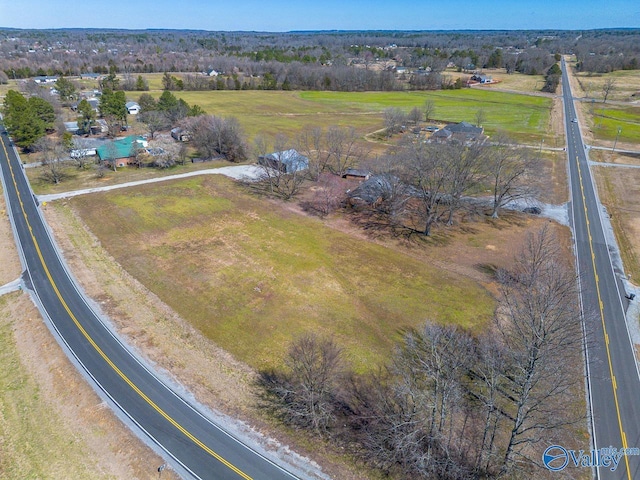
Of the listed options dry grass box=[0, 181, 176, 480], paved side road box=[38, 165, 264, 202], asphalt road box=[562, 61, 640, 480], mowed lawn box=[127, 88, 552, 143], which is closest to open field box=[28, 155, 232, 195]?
paved side road box=[38, 165, 264, 202]

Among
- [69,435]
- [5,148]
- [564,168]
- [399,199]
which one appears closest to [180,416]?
Result: [69,435]

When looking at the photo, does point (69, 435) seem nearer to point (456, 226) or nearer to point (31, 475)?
point (31, 475)

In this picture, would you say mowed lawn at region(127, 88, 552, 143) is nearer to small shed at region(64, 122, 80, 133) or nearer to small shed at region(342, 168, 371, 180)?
small shed at region(342, 168, 371, 180)

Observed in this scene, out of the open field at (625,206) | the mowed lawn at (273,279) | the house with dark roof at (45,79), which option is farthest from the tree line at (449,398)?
the house with dark roof at (45,79)

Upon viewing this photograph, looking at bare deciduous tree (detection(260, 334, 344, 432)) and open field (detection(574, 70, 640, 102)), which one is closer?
bare deciduous tree (detection(260, 334, 344, 432))

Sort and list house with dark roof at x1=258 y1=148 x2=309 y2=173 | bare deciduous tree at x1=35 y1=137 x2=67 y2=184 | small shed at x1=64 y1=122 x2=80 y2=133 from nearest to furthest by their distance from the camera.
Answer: house with dark roof at x1=258 y1=148 x2=309 y2=173
bare deciduous tree at x1=35 y1=137 x2=67 y2=184
small shed at x1=64 y1=122 x2=80 y2=133

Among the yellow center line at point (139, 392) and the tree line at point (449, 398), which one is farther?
the yellow center line at point (139, 392)

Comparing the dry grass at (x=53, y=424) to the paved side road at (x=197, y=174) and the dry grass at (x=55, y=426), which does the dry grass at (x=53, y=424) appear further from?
the paved side road at (x=197, y=174)
